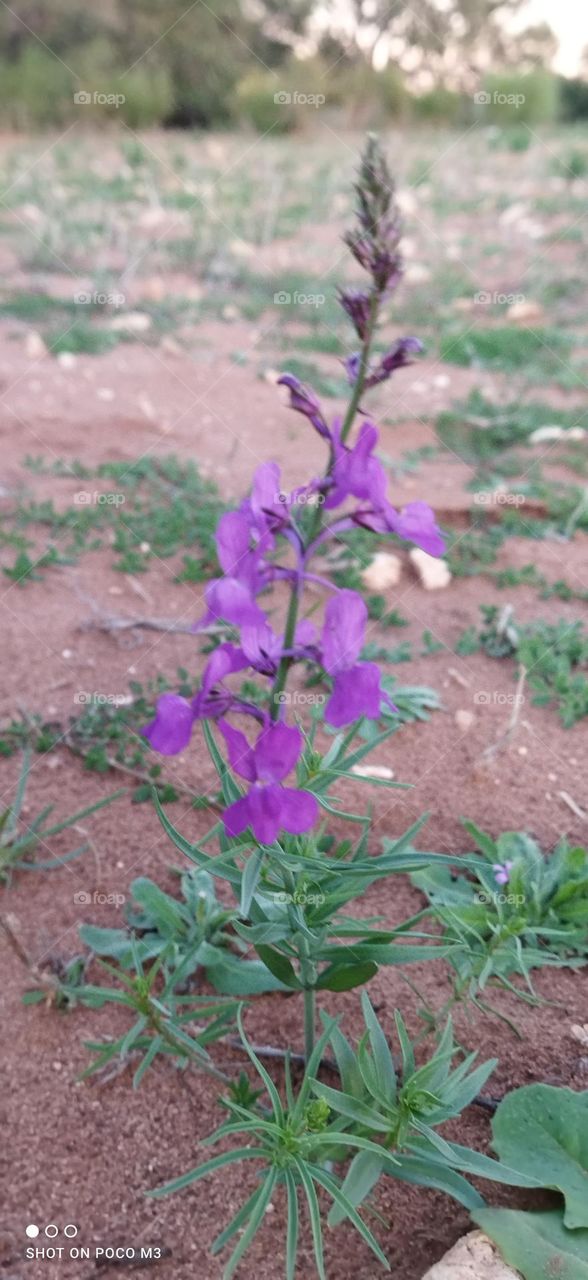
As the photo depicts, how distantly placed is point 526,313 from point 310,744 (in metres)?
4.55

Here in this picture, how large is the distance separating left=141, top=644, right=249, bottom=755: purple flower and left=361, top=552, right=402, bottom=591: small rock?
1884 mm

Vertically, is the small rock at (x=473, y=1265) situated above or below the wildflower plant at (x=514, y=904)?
below

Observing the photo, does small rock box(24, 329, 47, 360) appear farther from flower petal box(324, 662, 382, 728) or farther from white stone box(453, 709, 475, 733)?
flower petal box(324, 662, 382, 728)

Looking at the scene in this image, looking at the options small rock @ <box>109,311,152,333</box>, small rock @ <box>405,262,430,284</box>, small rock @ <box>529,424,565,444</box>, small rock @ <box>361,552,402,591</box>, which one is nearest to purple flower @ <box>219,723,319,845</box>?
small rock @ <box>361,552,402,591</box>

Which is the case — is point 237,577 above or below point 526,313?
above

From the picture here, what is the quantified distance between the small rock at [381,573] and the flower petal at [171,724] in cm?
191

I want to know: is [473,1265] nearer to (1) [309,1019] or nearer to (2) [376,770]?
(1) [309,1019]

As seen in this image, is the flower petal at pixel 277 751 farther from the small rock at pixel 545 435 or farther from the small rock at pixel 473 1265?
the small rock at pixel 545 435

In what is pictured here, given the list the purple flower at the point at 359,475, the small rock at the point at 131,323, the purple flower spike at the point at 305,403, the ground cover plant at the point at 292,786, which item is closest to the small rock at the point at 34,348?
the ground cover plant at the point at 292,786

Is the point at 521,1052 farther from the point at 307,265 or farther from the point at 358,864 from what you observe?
the point at 307,265

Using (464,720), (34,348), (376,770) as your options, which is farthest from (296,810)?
(34,348)

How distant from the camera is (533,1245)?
138 centimetres

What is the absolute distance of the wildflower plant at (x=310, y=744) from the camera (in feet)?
3.81

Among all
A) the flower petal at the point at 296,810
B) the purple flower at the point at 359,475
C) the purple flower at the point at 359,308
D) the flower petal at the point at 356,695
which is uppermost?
the purple flower at the point at 359,308
